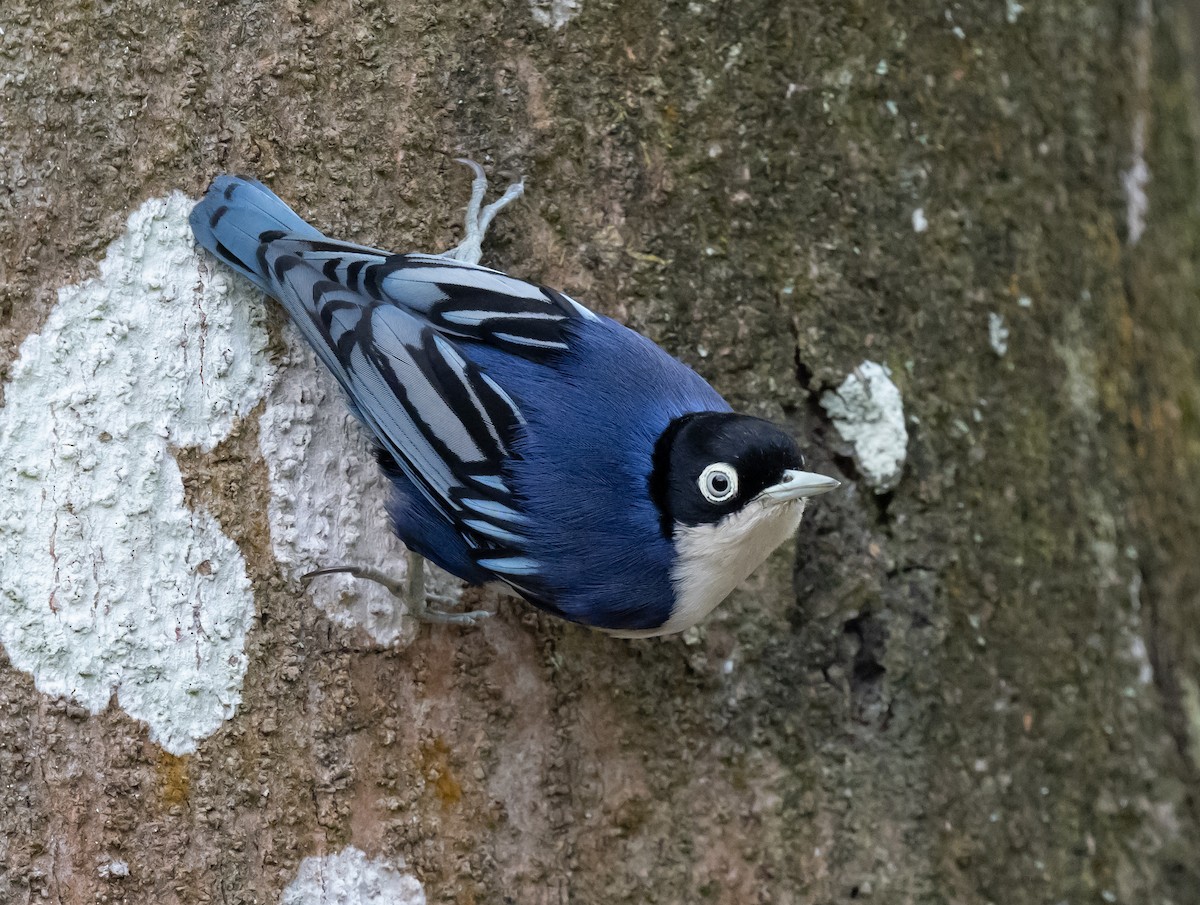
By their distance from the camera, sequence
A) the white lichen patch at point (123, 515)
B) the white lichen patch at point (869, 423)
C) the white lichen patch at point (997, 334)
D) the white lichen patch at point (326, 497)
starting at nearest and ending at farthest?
the white lichen patch at point (123, 515) → the white lichen patch at point (326, 497) → the white lichen patch at point (869, 423) → the white lichen patch at point (997, 334)

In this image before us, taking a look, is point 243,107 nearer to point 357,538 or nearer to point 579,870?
point 357,538

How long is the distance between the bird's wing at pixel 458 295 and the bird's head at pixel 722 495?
0.31 metres

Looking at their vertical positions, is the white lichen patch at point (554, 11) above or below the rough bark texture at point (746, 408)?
above

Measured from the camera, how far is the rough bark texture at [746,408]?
2.07 m

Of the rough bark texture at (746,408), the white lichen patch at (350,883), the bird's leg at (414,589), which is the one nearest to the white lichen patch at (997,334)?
the rough bark texture at (746,408)

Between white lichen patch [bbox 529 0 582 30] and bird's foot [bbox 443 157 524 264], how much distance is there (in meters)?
0.34

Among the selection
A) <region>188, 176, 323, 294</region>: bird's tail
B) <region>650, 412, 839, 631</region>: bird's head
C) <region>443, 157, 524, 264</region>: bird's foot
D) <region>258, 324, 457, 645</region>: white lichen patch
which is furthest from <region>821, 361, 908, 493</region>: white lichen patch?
<region>188, 176, 323, 294</region>: bird's tail

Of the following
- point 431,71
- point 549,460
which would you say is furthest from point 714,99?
point 549,460

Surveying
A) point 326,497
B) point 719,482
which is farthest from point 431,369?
point 719,482

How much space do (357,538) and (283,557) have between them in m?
0.15

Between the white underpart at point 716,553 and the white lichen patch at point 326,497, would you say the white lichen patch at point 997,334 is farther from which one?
the white lichen patch at point 326,497

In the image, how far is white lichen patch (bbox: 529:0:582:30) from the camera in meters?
2.33

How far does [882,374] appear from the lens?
97.8 inches

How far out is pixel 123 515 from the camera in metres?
2.02
